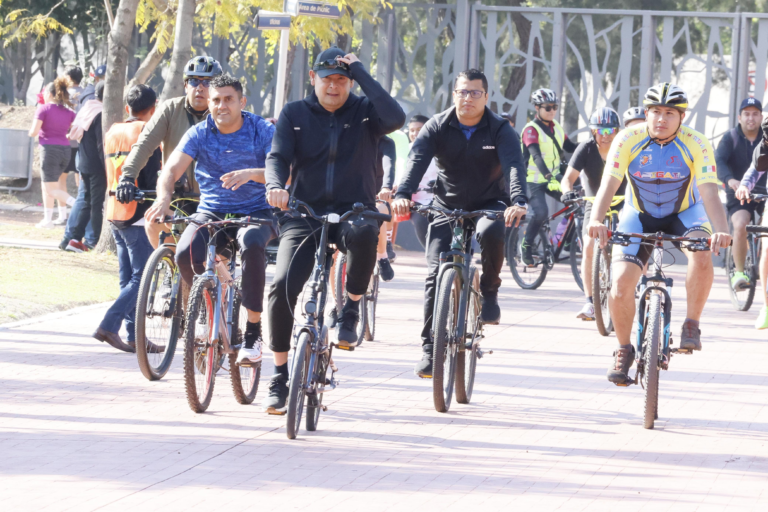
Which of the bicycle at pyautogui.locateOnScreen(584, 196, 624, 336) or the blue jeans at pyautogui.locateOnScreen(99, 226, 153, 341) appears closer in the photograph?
the blue jeans at pyautogui.locateOnScreen(99, 226, 153, 341)

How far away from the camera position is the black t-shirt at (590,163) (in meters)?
11.2

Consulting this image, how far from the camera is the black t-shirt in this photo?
11203 millimetres

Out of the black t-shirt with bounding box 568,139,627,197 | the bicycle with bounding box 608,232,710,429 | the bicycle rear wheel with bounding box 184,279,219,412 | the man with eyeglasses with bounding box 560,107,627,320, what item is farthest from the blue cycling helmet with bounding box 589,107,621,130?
the bicycle rear wheel with bounding box 184,279,219,412

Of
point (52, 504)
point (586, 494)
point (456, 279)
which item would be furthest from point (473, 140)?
point (52, 504)

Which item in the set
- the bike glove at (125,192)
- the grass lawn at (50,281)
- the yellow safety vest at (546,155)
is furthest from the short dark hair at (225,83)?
the yellow safety vest at (546,155)

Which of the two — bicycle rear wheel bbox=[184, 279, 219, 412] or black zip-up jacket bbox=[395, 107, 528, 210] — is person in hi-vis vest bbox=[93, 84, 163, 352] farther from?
black zip-up jacket bbox=[395, 107, 528, 210]

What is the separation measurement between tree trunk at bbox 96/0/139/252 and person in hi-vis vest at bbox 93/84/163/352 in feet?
17.4

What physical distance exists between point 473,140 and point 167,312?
6.97 ft

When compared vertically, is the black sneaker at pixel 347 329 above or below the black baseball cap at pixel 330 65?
below

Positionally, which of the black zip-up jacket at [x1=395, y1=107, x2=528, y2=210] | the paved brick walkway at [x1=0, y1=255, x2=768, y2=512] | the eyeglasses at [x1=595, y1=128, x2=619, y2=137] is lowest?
the paved brick walkway at [x1=0, y1=255, x2=768, y2=512]

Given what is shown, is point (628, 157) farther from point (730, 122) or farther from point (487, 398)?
point (730, 122)

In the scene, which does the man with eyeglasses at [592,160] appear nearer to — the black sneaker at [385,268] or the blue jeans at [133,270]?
the black sneaker at [385,268]

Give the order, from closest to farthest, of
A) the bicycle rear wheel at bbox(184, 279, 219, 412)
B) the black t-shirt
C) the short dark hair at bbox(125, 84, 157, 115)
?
the bicycle rear wheel at bbox(184, 279, 219, 412)
the short dark hair at bbox(125, 84, 157, 115)
the black t-shirt

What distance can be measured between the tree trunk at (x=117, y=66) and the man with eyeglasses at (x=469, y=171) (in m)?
7.78
